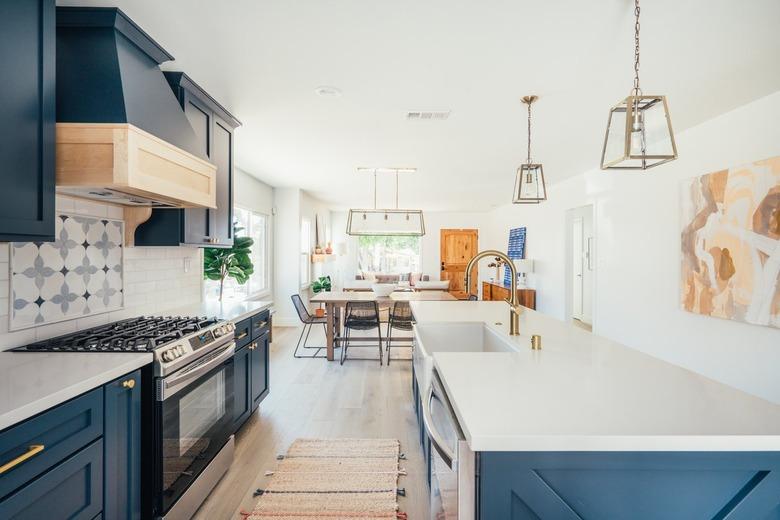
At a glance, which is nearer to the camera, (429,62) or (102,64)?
(102,64)

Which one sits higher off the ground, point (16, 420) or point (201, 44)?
point (201, 44)

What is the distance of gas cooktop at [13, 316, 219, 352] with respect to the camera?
1.69m

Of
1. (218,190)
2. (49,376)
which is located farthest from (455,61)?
(49,376)

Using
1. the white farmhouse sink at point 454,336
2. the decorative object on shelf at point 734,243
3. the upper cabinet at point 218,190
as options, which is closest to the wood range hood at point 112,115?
the upper cabinet at point 218,190

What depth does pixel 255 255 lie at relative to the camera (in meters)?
6.11

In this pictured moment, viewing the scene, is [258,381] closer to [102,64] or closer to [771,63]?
[102,64]

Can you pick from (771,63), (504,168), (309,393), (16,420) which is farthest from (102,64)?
(504,168)

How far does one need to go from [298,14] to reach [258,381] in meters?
2.54

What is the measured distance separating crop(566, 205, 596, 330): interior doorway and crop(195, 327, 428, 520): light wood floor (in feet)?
10.9

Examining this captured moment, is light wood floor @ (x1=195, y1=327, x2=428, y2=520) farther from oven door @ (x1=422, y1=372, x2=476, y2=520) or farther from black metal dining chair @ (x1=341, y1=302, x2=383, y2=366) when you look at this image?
oven door @ (x1=422, y1=372, x2=476, y2=520)

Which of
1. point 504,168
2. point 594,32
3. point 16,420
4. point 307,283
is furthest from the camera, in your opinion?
point 307,283

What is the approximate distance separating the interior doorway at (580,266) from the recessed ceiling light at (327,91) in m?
4.77

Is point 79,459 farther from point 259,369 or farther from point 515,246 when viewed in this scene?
point 515,246

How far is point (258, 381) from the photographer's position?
3051mm
